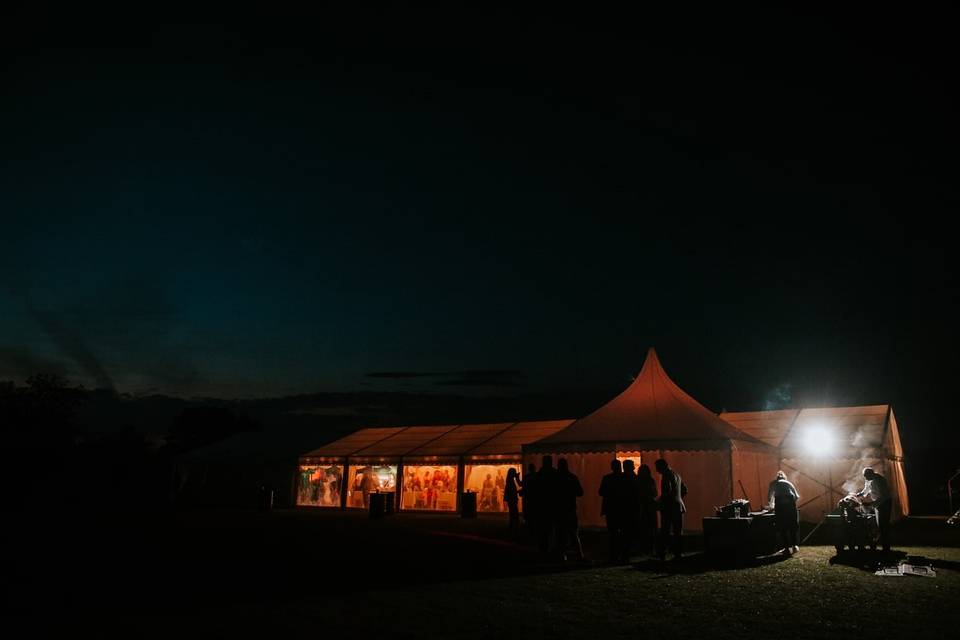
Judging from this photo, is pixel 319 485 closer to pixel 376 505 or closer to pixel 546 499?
pixel 376 505

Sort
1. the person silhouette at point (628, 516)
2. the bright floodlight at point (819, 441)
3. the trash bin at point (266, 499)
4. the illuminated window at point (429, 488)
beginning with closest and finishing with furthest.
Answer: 1. the person silhouette at point (628, 516)
2. the bright floodlight at point (819, 441)
3. the illuminated window at point (429, 488)
4. the trash bin at point (266, 499)

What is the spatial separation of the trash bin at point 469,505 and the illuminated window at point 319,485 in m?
6.13

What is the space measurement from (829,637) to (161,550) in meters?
10.0

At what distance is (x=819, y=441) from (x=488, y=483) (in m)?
9.46

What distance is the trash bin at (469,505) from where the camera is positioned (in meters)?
20.1

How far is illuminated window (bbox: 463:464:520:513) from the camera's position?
2159cm

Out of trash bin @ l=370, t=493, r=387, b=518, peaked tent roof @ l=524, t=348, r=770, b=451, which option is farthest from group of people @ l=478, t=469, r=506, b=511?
peaked tent roof @ l=524, t=348, r=770, b=451

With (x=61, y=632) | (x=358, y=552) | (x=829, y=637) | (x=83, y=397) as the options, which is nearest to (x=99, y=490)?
(x=83, y=397)

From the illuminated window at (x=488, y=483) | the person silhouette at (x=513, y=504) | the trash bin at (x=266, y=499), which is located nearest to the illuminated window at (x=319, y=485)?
the trash bin at (x=266, y=499)

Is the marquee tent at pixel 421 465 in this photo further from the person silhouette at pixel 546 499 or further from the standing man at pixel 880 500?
the standing man at pixel 880 500

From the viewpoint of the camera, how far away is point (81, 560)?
10.0 meters

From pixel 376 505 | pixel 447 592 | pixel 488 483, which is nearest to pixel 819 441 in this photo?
pixel 488 483

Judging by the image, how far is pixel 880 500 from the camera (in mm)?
10898

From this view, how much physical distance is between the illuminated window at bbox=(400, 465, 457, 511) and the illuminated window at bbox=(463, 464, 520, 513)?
1.72 feet
